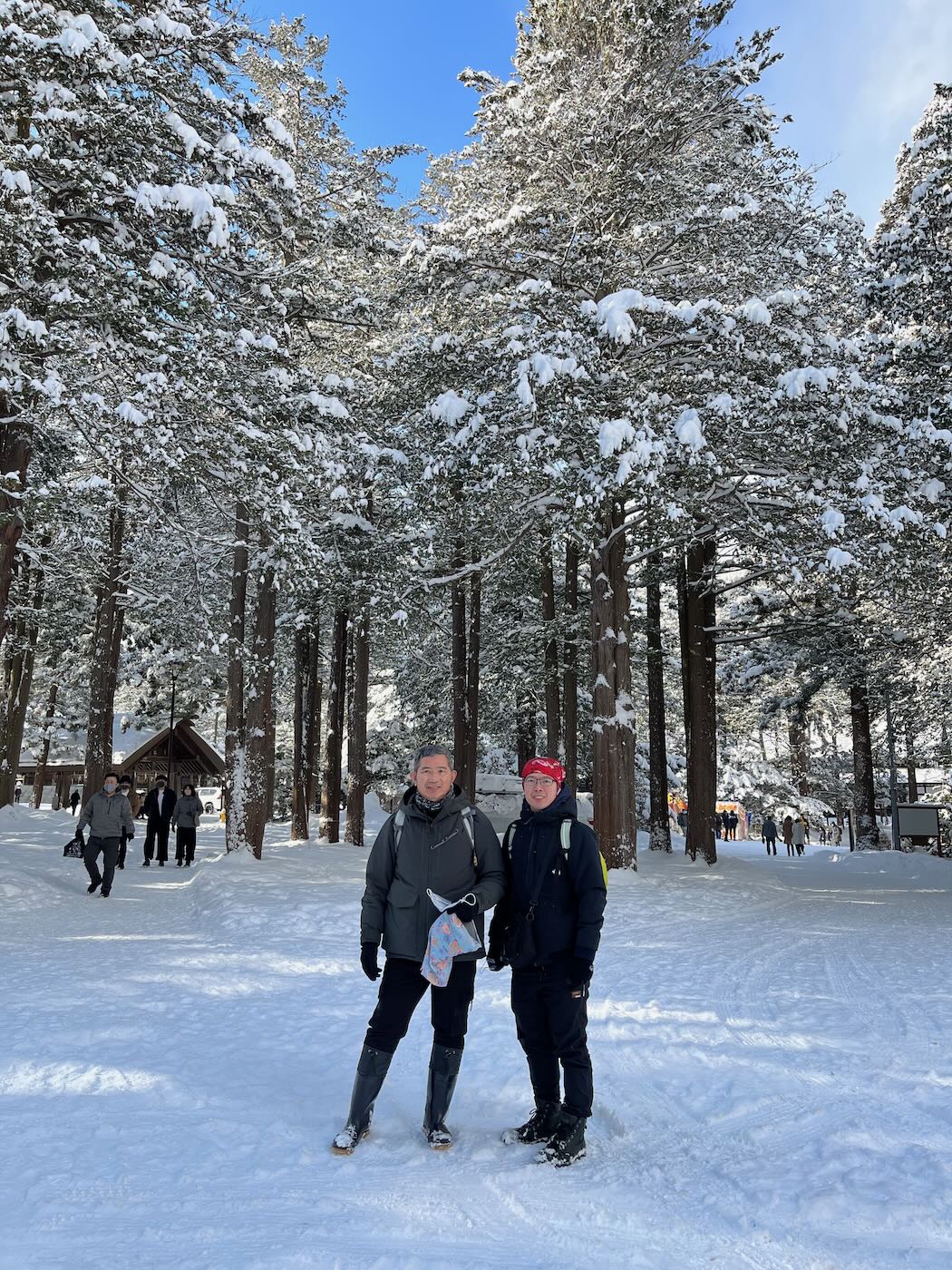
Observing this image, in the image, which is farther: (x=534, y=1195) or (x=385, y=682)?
(x=385, y=682)

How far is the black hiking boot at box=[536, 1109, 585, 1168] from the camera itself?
167 inches

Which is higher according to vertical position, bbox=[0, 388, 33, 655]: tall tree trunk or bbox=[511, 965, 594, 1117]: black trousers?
bbox=[0, 388, 33, 655]: tall tree trunk

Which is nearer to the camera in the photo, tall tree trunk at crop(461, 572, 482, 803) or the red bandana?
the red bandana

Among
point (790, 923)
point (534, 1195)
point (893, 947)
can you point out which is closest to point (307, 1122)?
point (534, 1195)

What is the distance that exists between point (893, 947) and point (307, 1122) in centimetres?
779

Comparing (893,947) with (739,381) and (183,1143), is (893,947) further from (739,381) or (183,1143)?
(183,1143)

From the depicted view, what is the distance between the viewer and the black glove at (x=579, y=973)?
4.40m

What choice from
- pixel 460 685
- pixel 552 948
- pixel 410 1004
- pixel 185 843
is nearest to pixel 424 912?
pixel 410 1004

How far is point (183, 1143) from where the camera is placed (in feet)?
14.3

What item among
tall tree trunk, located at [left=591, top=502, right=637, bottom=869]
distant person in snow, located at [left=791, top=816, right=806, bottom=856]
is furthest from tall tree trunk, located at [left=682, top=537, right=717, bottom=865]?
distant person in snow, located at [left=791, top=816, right=806, bottom=856]

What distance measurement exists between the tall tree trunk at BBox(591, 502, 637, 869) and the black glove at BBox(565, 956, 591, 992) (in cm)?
1110

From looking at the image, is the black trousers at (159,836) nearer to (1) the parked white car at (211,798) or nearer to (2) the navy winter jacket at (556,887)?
(2) the navy winter jacket at (556,887)

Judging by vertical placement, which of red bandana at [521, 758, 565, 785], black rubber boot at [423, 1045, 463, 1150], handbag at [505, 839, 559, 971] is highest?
red bandana at [521, 758, 565, 785]

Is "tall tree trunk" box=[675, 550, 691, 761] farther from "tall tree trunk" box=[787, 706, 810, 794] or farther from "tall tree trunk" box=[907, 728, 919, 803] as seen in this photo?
"tall tree trunk" box=[787, 706, 810, 794]
